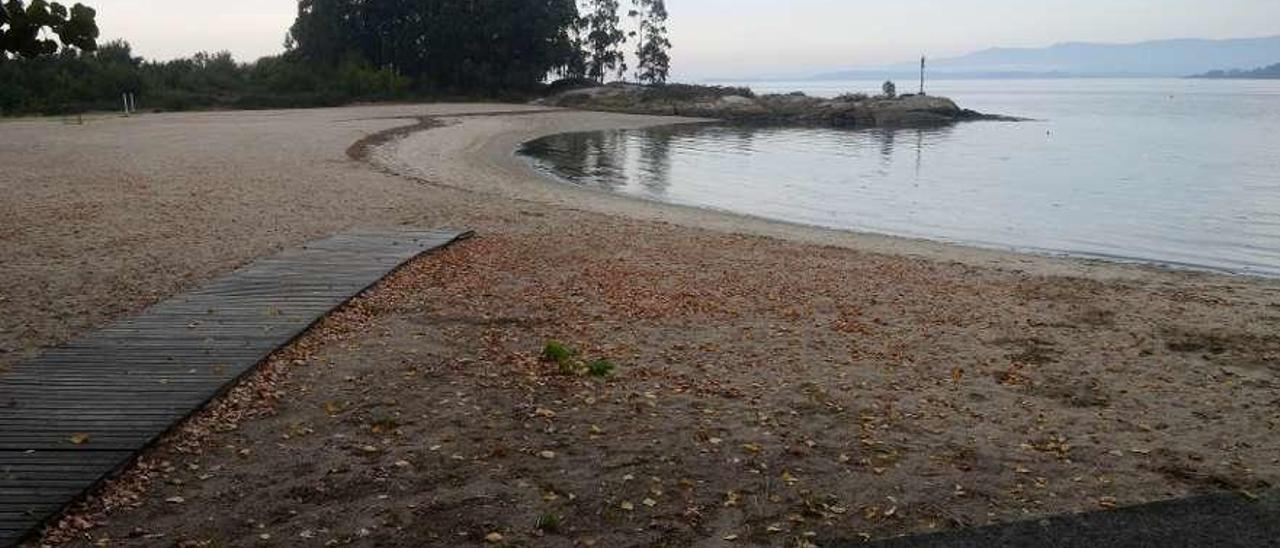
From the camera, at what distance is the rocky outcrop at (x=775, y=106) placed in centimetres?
6762

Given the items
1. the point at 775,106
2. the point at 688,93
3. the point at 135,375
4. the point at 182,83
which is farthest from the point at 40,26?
the point at 688,93

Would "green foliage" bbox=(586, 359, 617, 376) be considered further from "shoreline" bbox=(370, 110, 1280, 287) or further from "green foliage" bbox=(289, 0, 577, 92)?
"green foliage" bbox=(289, 0, 577, 92)

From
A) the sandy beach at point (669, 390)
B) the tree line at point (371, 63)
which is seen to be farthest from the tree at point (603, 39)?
the sandy beach at point (669, 390)

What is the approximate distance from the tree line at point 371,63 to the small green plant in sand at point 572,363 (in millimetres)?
48534

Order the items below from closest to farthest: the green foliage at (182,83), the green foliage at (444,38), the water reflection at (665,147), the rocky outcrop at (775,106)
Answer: the water reflection at (665,147)
the green foliage at (182,83)
the rocky outcrop at (775,106)
the green foliage at (444,38)

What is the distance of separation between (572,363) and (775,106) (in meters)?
66.9

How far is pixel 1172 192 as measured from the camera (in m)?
26.6

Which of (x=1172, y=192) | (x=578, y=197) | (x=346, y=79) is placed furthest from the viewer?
(x=346, y=79)

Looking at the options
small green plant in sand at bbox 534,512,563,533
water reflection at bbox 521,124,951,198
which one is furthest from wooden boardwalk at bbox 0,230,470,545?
water reflection at bbox 521,124,951,198

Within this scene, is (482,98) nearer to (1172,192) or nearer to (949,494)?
(1172,192)

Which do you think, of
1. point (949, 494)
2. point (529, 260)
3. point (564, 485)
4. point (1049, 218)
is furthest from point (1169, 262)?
point (564, 485)

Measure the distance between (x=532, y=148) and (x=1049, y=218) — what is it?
2226 centimetres

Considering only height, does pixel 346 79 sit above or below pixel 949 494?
above

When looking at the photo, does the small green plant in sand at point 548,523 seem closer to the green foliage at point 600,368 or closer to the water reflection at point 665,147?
the green foliage at point 600,368
